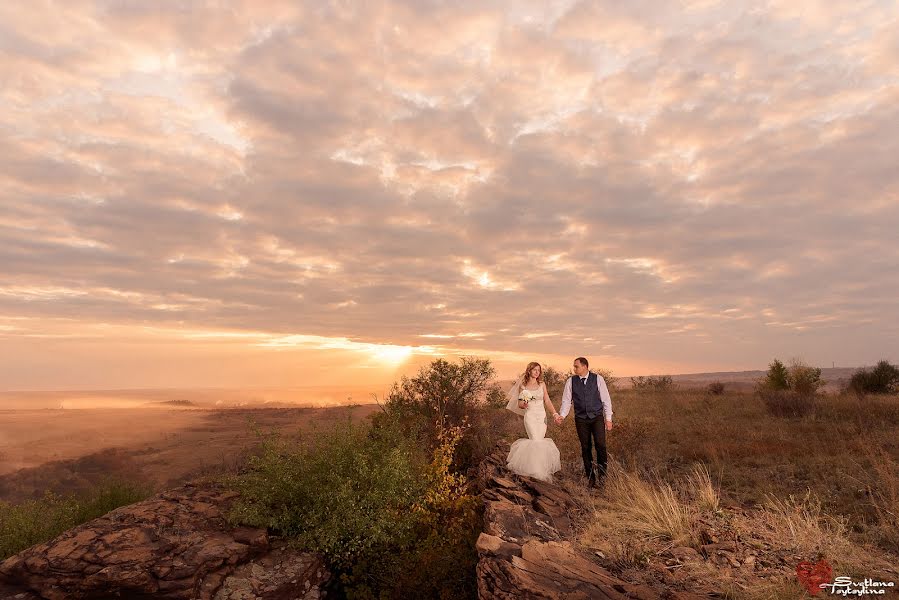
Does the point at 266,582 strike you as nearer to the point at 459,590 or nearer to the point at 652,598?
the point at 459,590

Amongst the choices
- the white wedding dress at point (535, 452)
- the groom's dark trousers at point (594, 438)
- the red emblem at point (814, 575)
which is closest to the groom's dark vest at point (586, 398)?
the groom's dark trousers at point (594, 438)

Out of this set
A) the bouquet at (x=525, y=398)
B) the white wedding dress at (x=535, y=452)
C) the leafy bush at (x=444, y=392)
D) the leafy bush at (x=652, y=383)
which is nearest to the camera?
the white wedding dress at (x=535, y=452)

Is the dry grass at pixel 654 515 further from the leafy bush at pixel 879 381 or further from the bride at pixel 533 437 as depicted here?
the leafy bush at pixel 879 381

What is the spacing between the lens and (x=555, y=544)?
5.77 metres

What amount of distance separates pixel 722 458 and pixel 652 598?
912 centimetres

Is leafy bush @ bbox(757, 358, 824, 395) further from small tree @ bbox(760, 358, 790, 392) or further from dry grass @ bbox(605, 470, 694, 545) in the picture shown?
dry grass @ bbox(605, 470, 694, 545)

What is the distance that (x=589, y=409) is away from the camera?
395 inches

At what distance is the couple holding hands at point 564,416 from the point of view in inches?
392

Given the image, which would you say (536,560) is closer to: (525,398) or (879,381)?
(525,398)

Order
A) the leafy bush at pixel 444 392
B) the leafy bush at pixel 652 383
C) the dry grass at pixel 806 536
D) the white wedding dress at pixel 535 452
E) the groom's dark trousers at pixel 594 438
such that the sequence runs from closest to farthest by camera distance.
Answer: the dry grass at pixel 806 536, the white wedding dress at pixel 535 452, the groom's dark trousers at pixel 594 438, the leafy bush at pixel 444 392, the leafy bush at pixel 652 383

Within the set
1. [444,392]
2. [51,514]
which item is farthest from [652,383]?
[51,514]

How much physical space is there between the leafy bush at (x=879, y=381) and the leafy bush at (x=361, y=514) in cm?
3229

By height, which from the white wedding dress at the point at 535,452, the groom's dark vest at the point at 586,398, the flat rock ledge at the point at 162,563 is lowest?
the flat rock ledge at the point at 162,563

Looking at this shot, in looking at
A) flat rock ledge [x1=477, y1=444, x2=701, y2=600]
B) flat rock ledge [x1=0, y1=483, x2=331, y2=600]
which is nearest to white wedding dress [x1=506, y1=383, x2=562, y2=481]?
flat rock ledge [x1=477, y1=444, x2=701, y2=600]
